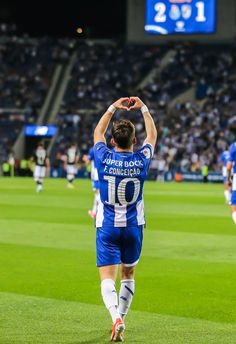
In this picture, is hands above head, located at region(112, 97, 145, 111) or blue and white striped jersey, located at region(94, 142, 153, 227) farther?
hands above head, located at region(112, 97, 145, 111)

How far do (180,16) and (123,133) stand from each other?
34.1 metres

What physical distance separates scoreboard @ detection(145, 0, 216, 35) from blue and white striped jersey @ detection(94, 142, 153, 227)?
3293 centimetres

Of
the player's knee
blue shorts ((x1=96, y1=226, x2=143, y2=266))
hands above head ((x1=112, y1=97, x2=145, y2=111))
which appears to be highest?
hands above head ((x1=112, y1=97, x2=145, y2=111))

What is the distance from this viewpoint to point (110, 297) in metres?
7.70

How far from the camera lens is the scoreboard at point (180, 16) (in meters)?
40.1

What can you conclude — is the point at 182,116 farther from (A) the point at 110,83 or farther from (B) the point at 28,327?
(B) the point at 28,327

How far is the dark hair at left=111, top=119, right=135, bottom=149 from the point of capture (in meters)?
7.69

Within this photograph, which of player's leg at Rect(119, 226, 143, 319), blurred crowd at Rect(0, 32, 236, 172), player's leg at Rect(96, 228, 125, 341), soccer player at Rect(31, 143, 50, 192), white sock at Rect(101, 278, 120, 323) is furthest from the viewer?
blurred crowd at Rect(0, 32, 236, 172)

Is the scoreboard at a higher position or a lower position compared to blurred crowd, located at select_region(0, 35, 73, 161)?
higher

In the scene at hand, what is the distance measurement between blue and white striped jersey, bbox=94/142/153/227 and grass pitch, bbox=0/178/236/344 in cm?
119

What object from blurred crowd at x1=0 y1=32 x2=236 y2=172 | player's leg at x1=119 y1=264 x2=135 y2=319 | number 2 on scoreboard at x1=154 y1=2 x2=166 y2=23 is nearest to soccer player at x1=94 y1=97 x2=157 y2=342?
player's leg at x1=119 y1=264 x2=135 y2=319

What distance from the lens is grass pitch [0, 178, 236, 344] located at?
829cm

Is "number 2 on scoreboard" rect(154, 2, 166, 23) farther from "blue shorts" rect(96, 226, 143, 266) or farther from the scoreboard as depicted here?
"blue shorts" rect(96, 226, 143, 266)

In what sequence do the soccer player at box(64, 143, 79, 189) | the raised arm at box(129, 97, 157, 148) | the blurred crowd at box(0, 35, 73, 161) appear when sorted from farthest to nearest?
the blurred crowd at box(0, 35, 73, 161) < the soccer player at box(64, 143, 79, 189) < the raised arm at box(129, 97, 157, 148)
